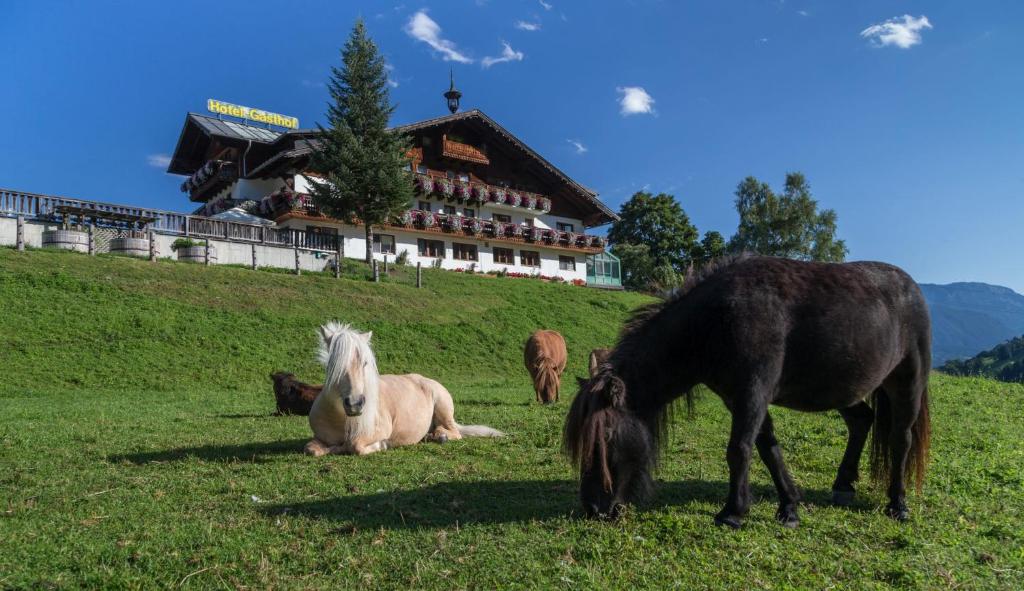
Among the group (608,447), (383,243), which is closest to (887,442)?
(608,447)

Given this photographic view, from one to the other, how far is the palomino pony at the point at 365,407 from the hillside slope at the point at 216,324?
10.7m

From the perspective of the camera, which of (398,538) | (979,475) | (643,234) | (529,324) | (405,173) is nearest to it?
(398,538)

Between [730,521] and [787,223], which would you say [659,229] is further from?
[730,521]

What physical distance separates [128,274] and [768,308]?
996 inches

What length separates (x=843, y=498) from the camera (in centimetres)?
559

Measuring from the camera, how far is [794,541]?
14.7 ft

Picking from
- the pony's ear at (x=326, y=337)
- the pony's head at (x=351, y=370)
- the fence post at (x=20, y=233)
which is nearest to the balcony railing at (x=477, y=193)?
the fence post at (x=20, y=233)

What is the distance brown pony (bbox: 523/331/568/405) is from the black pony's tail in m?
8.18

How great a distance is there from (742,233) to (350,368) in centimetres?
5806

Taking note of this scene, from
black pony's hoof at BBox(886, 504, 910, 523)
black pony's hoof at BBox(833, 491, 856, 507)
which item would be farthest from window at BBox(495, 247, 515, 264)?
black pony's hoof at BBox(886, 504, 910, 523)

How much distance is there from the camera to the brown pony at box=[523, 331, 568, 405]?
538 inches

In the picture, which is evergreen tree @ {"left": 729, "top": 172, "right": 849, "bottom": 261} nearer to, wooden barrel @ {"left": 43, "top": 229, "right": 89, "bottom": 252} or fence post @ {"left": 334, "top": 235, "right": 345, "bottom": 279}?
fence post @ {"left": 334, "top": 235, "right": 345, "bottom": 279}

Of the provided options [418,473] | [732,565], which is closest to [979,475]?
[732,565]

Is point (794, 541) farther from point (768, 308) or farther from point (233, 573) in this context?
point (233, 573)
